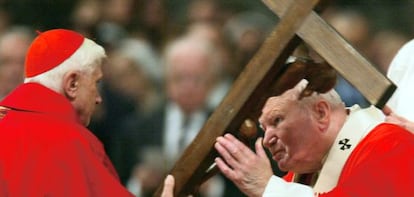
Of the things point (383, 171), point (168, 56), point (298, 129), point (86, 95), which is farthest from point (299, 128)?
point (168, 56)

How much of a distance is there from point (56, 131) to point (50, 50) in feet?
1.28

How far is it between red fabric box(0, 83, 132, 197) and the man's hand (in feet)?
1.51

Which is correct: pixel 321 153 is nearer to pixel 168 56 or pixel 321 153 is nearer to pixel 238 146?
pixel 238 146

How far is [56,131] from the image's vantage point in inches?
187

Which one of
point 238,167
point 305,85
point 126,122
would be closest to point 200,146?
point 238,167

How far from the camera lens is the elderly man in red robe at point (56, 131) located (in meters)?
4.69

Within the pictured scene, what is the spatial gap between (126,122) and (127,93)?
19 cm

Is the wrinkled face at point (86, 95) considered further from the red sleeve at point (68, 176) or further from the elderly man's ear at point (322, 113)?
the elderly man's ear at point (322, 113)

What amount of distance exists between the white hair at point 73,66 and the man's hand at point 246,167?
724 millimetres

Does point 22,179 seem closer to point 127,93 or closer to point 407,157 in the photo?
point 407,157

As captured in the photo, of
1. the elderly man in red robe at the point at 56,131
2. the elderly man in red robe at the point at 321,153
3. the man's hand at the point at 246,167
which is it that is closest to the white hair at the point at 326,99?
the elderly man in red robe at the point at 321,153

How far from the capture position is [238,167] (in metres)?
4.48

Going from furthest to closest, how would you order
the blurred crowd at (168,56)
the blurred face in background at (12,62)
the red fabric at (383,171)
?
the blurred face in background at (12,62), the blurred crowd at (168,56), the red fabric at (383,171)

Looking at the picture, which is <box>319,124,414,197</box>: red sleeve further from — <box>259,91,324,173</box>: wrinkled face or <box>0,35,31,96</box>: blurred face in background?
<box>0,35,31,96</box>: blurred face in background
